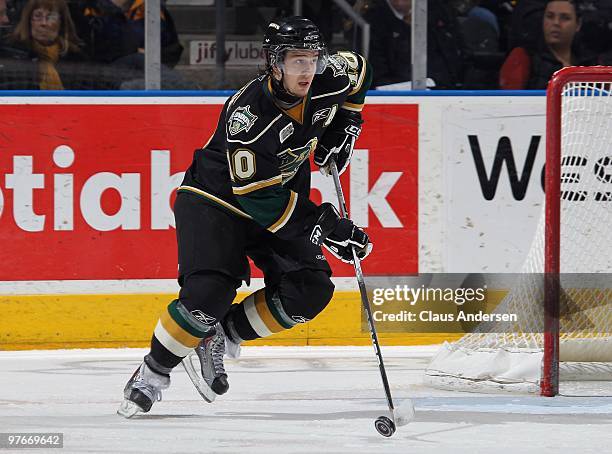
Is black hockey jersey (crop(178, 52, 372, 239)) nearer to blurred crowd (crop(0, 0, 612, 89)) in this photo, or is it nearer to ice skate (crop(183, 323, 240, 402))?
ice skate (crop(183, 323, 240, 402))

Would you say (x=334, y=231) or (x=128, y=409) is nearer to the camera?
(x=334, y=231)

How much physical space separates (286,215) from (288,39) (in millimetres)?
512

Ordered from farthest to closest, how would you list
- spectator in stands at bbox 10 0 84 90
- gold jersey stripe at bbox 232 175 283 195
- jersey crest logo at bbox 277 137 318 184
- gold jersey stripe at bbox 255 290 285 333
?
spectator in stands at bbox 10 0 84 90, gold jersey stripe at bbox 255 290 285 333, jersey crest logo at bbox 277 137 318 184, gold jersey stripe at bbox 232 175 283 195

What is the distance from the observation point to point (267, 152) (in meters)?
4.12

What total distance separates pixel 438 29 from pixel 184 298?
2.24 m

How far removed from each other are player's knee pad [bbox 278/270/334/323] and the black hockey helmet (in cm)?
→ 69

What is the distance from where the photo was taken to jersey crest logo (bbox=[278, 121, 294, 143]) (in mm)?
4180

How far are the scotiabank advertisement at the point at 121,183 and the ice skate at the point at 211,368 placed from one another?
1.34 m

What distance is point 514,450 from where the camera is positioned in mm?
3916

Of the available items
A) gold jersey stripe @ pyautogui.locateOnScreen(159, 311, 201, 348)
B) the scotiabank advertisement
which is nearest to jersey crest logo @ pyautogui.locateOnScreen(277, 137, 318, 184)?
gold jersey stripe @ pyautogui.locateOnScreen(159, 311, 201, 348)

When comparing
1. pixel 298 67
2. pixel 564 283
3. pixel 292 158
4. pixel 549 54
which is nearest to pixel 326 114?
pixel 292 158

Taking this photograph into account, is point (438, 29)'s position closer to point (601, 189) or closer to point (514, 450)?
point (601, 189)

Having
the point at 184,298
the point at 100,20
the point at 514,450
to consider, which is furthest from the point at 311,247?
the point at 100,20

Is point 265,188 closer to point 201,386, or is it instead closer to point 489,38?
point 201,386
